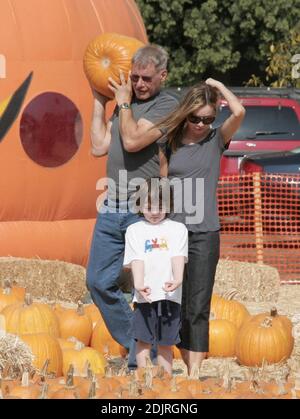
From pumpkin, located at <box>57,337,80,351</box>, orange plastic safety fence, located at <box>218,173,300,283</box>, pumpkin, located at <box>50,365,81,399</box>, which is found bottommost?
pumpkin, located at <box>50,365,81,399</box>

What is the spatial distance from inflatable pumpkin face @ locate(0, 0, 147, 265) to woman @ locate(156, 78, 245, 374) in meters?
4.93

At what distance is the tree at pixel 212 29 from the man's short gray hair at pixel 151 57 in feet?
87.1

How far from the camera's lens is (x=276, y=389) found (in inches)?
207

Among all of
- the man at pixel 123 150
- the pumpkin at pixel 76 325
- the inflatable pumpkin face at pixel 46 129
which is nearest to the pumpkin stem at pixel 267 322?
the man at pixel 123 150

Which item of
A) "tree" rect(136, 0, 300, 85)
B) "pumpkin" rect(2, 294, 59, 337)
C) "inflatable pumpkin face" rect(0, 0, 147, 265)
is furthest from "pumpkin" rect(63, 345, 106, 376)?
"tree" rect(136, 0, 300, 85)

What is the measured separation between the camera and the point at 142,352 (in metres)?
6.85

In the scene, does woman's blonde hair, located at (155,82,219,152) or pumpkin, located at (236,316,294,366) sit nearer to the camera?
woman's blonde hair, located at (155,82,219,152)

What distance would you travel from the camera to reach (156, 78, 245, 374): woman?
678 centimetres

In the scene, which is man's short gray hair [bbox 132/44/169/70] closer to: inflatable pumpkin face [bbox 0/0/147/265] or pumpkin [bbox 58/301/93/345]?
pumpkin [bbox 58/301/93/345]

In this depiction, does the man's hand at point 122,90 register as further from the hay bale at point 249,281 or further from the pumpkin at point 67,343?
the hay bale at point 249,281

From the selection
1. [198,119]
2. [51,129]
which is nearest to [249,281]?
[51,129]

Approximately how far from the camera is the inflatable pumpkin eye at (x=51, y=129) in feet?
38.4
